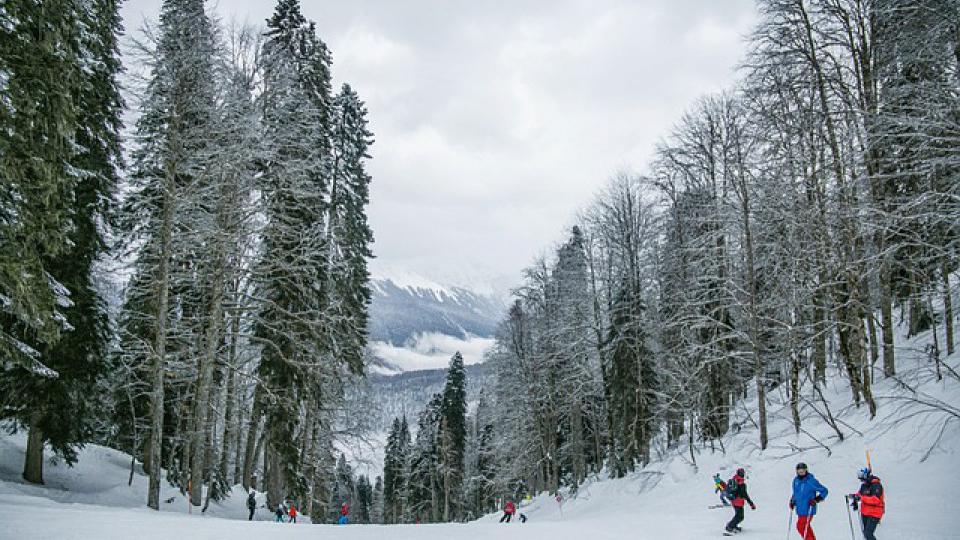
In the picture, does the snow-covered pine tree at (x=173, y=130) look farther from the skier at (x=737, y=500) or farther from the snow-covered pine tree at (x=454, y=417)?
the snow-covered pine tree at (x=454, y=417)

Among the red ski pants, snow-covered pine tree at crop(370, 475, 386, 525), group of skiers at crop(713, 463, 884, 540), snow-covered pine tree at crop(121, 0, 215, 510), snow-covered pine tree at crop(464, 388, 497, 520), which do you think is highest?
snow-covered pine tree at crop(121, 0, 215, 510)

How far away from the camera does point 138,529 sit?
912 cm

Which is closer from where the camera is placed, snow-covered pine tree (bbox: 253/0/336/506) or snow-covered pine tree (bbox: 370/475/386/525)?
snow-covered pine tree (bbox: 253/0/336/506)

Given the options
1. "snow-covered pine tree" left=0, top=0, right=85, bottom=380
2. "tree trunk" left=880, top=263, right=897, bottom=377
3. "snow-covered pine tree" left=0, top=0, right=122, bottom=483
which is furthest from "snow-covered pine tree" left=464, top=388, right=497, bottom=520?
"snow-covered pine tree" left=0, top=0, right=85, bottom=380

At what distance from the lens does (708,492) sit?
18.5 m

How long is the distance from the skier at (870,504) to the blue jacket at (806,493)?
73 centimetres

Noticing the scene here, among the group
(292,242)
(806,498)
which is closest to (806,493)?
(806,498)

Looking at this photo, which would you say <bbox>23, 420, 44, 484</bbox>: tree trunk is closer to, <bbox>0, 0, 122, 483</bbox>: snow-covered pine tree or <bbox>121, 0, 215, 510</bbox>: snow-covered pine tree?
<bbox>0, 0, 122, 483</bbox>: snow-covered pine tree

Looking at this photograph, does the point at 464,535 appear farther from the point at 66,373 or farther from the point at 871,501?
the point at 66,373

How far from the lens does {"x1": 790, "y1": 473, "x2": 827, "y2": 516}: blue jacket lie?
413 inches

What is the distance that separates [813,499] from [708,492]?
864cm

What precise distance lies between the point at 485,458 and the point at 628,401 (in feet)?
119

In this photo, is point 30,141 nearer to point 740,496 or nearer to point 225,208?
point 225,208

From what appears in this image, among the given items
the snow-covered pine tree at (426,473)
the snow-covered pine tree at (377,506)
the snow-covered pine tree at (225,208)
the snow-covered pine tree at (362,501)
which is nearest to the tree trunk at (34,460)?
the snow-covered pine tree at (225,208)
